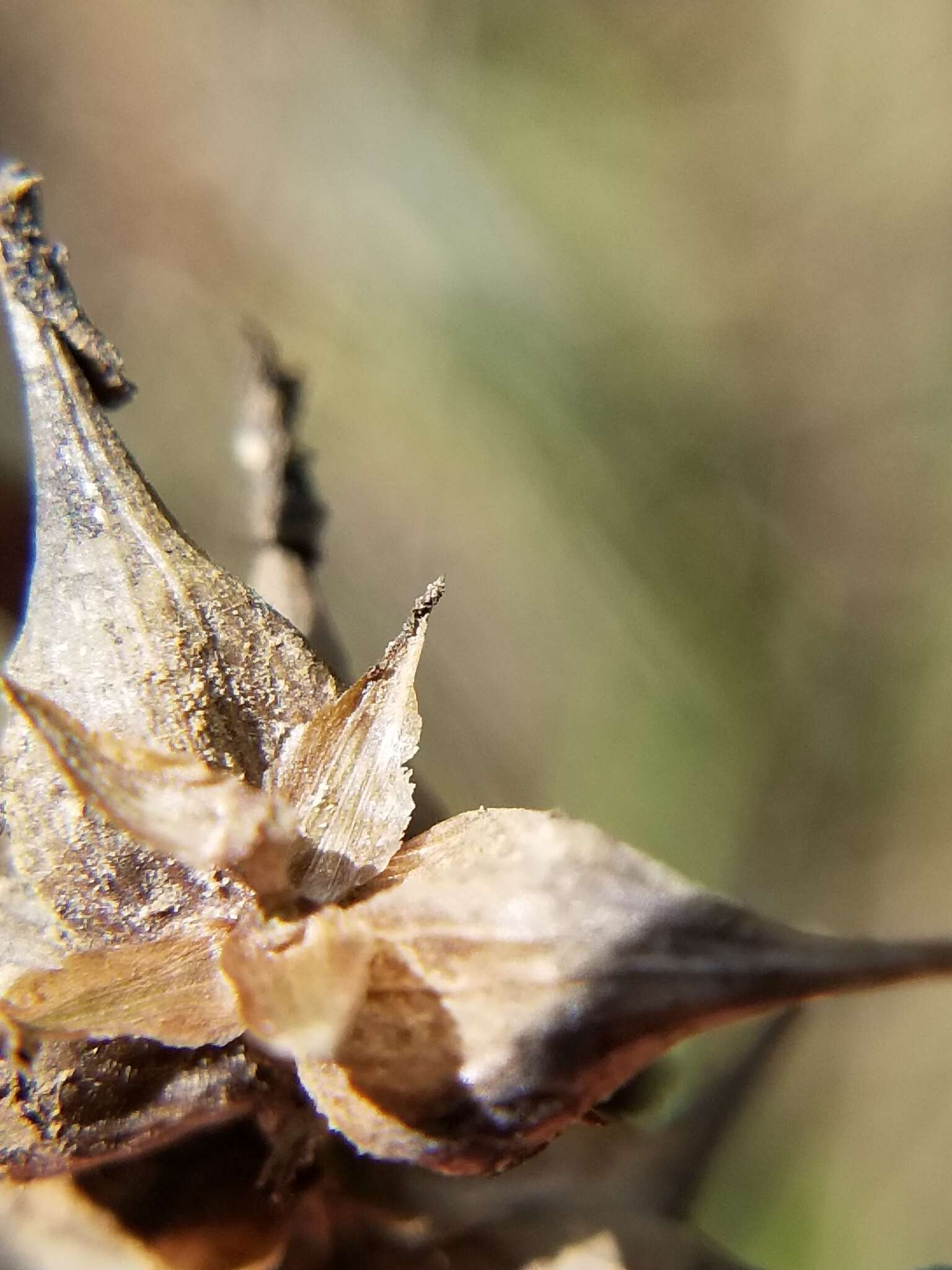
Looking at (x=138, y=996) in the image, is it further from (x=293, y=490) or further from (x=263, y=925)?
(x=293, y=490)

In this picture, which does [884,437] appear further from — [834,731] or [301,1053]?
[301,1053]

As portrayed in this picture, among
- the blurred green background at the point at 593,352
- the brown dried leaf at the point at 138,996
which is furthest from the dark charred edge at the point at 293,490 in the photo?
the brown dried leaf at the point at 138,996

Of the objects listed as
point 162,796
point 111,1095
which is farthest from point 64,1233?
point 162,796

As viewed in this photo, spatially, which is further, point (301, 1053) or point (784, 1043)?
point (784, 1043)

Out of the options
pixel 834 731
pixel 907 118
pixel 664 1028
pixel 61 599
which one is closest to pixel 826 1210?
pixel 834 731

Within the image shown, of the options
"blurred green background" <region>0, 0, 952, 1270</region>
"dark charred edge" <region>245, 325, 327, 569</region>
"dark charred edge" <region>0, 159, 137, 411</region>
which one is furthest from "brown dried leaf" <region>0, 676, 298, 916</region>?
"blurred green background" <region>0, 0, 952, 1270</region>

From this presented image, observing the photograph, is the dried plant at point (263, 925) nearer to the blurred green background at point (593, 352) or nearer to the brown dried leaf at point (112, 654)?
the brown dried leaf at point (112, 654)

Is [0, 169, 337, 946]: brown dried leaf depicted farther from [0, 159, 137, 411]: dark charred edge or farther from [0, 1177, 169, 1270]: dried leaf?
[0, 1177, 169, 1270]: dried leaf
